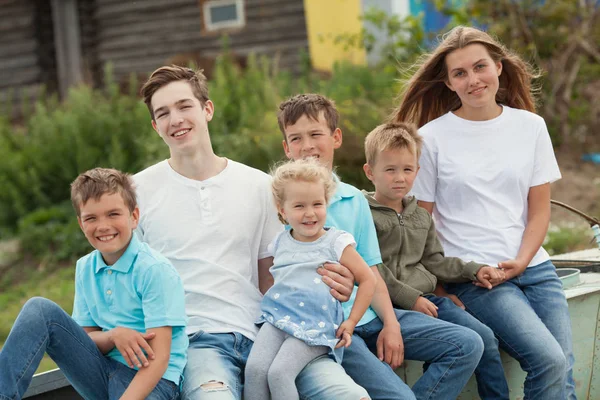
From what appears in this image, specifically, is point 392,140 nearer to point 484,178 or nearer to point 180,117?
point 484,178

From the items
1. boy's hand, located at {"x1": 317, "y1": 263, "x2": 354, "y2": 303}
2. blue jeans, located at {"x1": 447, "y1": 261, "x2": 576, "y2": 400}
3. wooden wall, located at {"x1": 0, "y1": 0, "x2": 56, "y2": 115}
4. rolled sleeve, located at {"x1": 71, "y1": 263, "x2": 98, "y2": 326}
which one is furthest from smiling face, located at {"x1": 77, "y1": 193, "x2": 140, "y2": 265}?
wooden wall, located at {"x1": 0, "y1": 0, "x2": 56, "y2": 115}

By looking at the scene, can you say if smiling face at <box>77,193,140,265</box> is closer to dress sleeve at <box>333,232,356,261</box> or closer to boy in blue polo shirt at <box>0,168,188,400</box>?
boy in blue polo shirt at <box>0,168,188,400</box>

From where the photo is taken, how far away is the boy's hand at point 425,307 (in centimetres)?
309

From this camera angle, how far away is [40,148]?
367 inches

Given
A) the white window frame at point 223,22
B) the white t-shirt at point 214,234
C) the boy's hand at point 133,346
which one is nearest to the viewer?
the boy's hand at point 133,346

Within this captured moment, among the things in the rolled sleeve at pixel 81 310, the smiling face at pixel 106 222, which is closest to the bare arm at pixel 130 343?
the rolled sleeve at pixel 81 310

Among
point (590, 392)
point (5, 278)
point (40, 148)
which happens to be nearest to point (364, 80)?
point (40, 148)

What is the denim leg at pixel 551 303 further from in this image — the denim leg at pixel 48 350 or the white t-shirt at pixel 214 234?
the denim leg at pixel 48 350

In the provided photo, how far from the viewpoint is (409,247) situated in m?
3.16

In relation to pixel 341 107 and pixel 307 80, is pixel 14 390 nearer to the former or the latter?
pixel 341 107

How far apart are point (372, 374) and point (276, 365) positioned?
37cm

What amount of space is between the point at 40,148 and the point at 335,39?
4052 millimetres

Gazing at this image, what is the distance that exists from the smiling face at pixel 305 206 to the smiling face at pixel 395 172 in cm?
41

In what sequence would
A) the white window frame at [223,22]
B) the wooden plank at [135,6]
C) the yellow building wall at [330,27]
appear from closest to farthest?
the yellow building wall at [330,27] < the white window frame at [223,22] < the wooden plank at [135,6]
